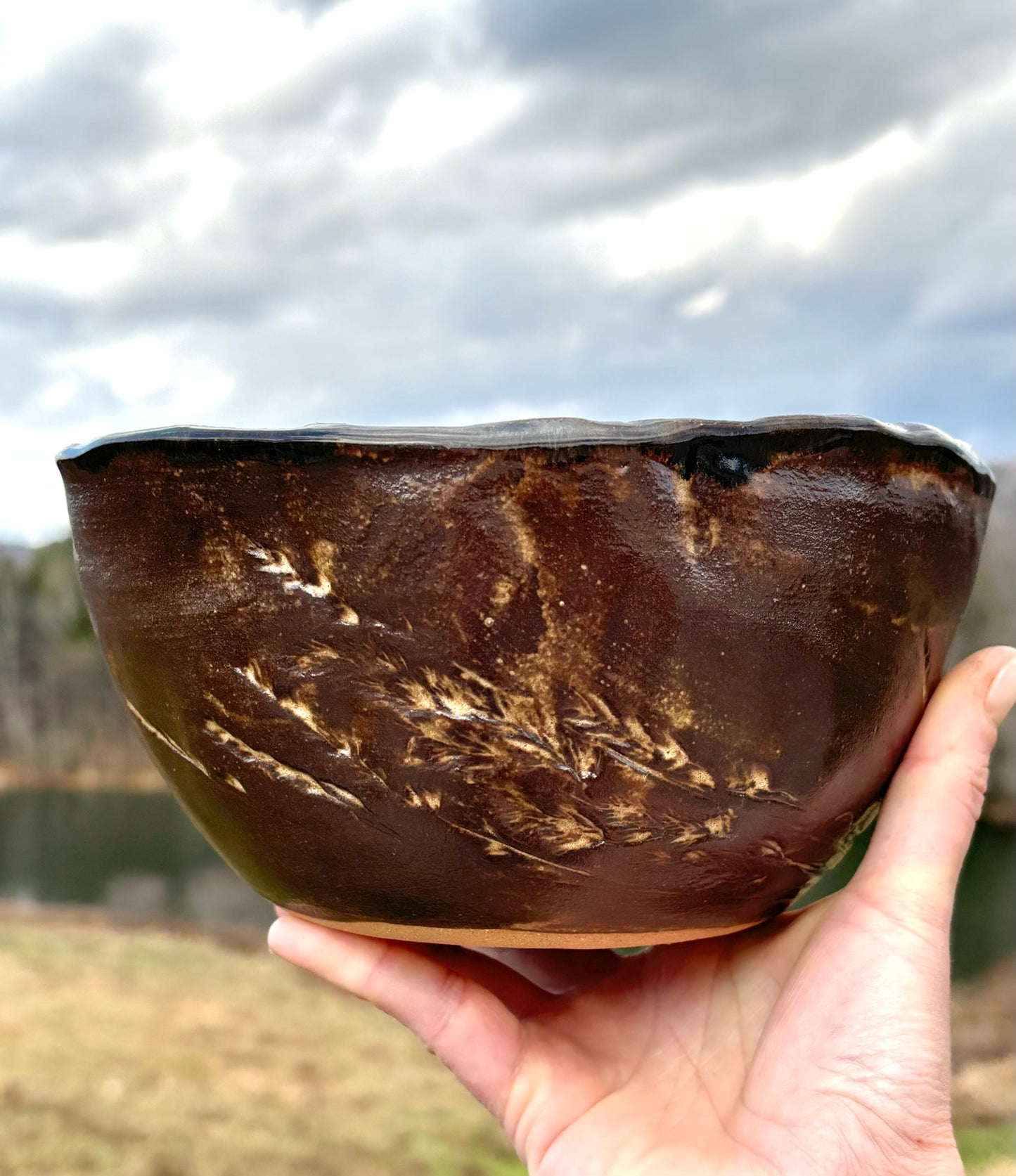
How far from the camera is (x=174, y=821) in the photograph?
9336 mm

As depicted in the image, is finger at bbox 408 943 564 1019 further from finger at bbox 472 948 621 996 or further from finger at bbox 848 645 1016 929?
finger at bbox 848 645 1016 929

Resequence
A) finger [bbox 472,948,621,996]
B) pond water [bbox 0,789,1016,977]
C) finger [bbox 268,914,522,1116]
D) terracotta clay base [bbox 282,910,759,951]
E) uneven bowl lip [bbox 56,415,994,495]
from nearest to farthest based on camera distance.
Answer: uneven bowl lip [bbox 56,415,994,495], terracotta clay base [bbox 282,910,759,951], finger [bbox 268,914,522,1116], finger [bbox 472,948,621,996], pond water [bbox 0,789,1016,977]

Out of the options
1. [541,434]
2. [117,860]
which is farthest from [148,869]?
[541,434]

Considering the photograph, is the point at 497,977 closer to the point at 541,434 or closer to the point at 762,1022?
the point at 762,1022

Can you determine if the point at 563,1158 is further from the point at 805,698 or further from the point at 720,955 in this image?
the point at 805,698

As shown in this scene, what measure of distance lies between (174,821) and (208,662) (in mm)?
9274

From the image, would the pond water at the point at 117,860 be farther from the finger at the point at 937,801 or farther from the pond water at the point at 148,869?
the finger at the point at 937,801

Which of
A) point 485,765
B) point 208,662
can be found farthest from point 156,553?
point 485,765

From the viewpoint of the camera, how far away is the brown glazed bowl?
2.17 ft

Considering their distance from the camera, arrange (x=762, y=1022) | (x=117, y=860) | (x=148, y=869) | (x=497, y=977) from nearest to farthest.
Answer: (x=762, y=1022)
(x=497, y=977)
(x=148, y=869)
(x=117, y=860)

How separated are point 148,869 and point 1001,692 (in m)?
8.38

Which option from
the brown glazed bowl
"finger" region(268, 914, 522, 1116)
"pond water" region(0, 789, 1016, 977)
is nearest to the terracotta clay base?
the brown glazed bowl

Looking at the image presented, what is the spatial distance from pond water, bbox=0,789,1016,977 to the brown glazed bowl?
4.64 metres

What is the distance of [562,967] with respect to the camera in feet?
3.87
